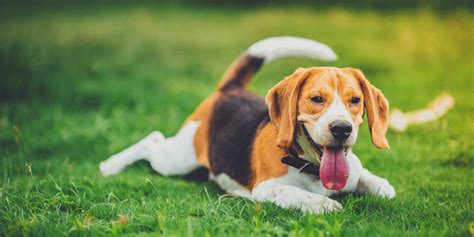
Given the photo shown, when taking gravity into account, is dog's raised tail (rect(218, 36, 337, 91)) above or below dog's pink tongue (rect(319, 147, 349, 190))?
above

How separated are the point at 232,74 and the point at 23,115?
2919 millimetres

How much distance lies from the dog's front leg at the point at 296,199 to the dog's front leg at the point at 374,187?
1.76ft

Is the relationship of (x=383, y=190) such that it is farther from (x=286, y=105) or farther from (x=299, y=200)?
(x=286, y=105)

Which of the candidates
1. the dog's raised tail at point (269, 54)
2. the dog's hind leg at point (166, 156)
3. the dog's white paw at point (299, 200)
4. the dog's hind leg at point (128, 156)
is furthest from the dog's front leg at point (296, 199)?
the dog's hind leg at point (128, 156)

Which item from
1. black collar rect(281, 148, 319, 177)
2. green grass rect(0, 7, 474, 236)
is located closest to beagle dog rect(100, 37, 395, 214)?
black collar rect(281, 148, 319, 177)

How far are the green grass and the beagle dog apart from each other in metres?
0.19

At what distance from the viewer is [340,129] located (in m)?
3.75

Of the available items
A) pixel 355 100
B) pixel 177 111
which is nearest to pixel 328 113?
pixel 355 100

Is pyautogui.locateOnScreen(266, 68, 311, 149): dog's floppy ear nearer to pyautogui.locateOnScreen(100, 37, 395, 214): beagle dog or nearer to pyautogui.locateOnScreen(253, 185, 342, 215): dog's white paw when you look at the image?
pyautogui.locateOnScreen(100, 37, 395, 214): beagle dog

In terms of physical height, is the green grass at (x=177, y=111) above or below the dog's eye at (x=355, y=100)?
below

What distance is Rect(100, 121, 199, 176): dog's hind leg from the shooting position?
551 cm

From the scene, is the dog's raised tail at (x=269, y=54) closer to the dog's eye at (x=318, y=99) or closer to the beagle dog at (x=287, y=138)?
the beagle dog at (x=287, y=138)

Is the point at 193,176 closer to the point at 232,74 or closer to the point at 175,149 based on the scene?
the point at 175,149

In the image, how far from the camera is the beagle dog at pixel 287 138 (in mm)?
3941
